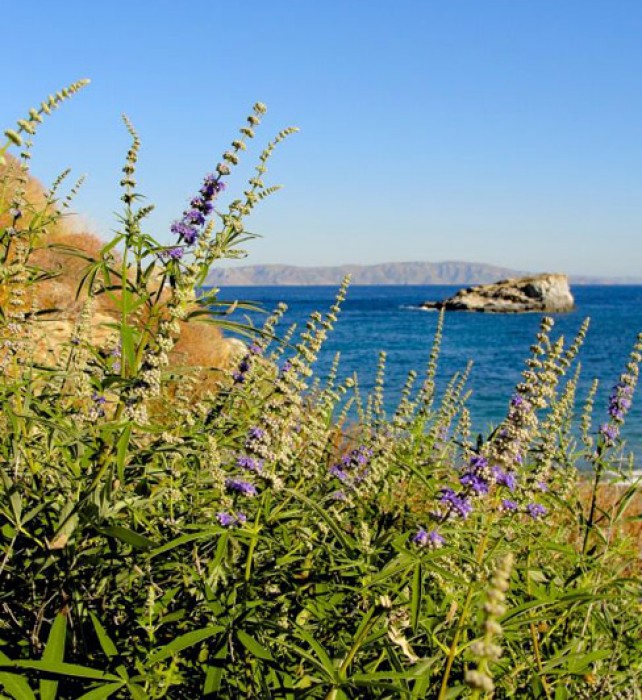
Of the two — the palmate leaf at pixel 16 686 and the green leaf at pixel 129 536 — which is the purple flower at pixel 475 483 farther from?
the palmate leaf at pixel 16 686

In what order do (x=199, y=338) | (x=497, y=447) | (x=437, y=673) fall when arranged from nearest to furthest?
1. (x=497, y=447)
2. (x=437, y=673)
3. (x=199, y=338)

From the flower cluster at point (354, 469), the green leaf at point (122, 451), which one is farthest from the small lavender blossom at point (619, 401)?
the green leaf at point (122, 451)

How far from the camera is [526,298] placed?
110 m

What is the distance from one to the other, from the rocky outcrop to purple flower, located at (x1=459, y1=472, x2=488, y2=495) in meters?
106

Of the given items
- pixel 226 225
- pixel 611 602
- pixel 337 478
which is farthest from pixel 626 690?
pixel 226 225

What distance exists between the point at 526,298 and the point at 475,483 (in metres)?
→ 113

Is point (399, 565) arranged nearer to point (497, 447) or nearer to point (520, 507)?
point (497, 447)

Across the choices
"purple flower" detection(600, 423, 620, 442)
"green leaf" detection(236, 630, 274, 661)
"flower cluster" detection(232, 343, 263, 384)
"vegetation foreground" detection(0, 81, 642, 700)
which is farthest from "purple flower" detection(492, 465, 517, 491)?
"flower cluster" detection(232, 343, 263, 384)

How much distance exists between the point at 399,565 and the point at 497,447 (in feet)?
1.64

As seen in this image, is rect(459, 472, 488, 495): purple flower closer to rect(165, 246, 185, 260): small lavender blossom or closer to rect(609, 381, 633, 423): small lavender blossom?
rect(165, 246, 185, 260): small lavender blossom

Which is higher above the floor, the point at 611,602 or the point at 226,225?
the point at 226,225

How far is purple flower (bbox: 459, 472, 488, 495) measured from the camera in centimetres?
213

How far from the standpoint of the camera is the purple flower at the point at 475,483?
84.0 inches

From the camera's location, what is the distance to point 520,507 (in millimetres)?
2934
